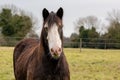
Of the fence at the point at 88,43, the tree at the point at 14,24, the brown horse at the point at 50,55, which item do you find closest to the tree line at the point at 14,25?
the tree at the point at 14,24

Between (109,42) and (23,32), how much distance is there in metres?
16.4

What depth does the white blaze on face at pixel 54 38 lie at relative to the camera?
4.18m

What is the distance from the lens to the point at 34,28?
51.3 metres

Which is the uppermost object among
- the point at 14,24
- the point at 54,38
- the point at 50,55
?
the point at 14,24

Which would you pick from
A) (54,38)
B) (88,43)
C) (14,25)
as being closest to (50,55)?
(54,38)

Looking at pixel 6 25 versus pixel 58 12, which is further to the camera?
pixel 6 25

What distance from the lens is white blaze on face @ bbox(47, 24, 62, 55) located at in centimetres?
418

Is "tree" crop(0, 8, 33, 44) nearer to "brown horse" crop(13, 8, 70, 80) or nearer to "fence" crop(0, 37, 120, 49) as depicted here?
"fence" crop(0, 37, 120, 49)

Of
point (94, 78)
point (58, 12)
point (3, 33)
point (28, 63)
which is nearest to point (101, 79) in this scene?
point (94, 78)

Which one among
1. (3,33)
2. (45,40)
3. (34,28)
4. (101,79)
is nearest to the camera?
(45,40)

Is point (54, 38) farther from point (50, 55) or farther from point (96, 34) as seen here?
point (96, 34)

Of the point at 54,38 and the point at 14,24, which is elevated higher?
the point at 14,24

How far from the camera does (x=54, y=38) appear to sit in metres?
4.24

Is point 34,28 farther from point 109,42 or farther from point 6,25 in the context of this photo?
point 109,42
